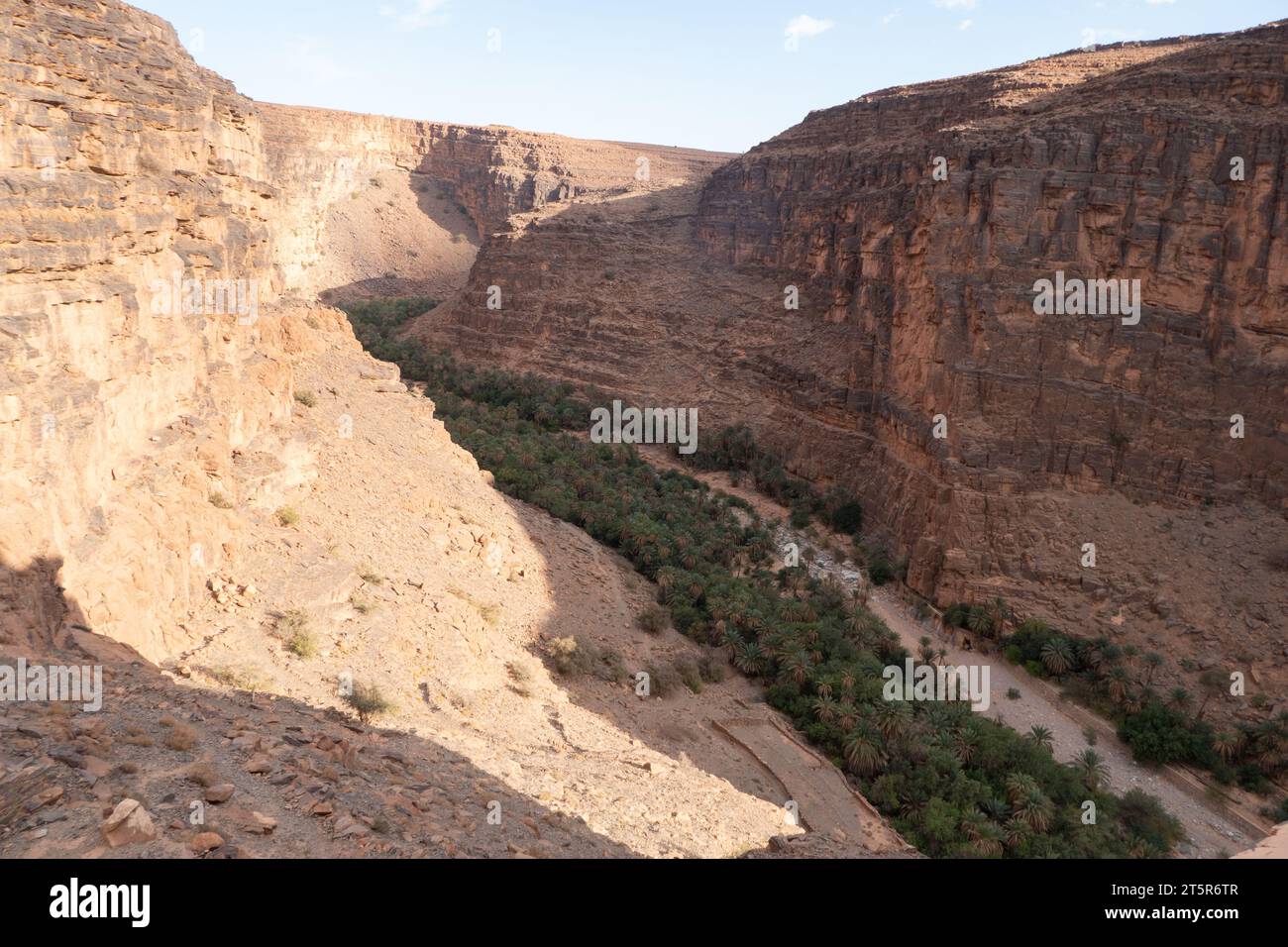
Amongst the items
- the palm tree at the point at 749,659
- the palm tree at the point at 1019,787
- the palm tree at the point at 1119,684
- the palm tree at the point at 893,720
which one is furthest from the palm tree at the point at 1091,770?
the palm tree at the point at 749,659

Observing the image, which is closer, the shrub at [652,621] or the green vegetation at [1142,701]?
the green vegetation at [1142,701]

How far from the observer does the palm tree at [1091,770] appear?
821 inches

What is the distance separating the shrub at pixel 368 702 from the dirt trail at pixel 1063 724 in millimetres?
17576

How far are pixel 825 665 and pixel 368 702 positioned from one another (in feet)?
45.5

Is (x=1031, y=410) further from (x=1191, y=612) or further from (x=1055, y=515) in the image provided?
(x=1191, y=612)

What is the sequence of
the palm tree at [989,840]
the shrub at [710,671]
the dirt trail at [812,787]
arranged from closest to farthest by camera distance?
the dirt trail at [812,787]
the palm tree at [989,840]
the shrub at [710,671]

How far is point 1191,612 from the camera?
25359mm

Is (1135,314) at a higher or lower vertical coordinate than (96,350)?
higher

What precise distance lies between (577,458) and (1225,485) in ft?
75.4

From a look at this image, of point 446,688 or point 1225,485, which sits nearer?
point 446,688

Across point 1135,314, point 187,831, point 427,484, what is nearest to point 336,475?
point 427,484

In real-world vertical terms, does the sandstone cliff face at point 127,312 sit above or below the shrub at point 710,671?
above

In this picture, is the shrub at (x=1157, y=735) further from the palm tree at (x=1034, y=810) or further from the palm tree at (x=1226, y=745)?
the palm tree at (x=1034, y=810)

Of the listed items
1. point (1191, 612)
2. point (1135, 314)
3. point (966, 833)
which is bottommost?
point (966, 833)
